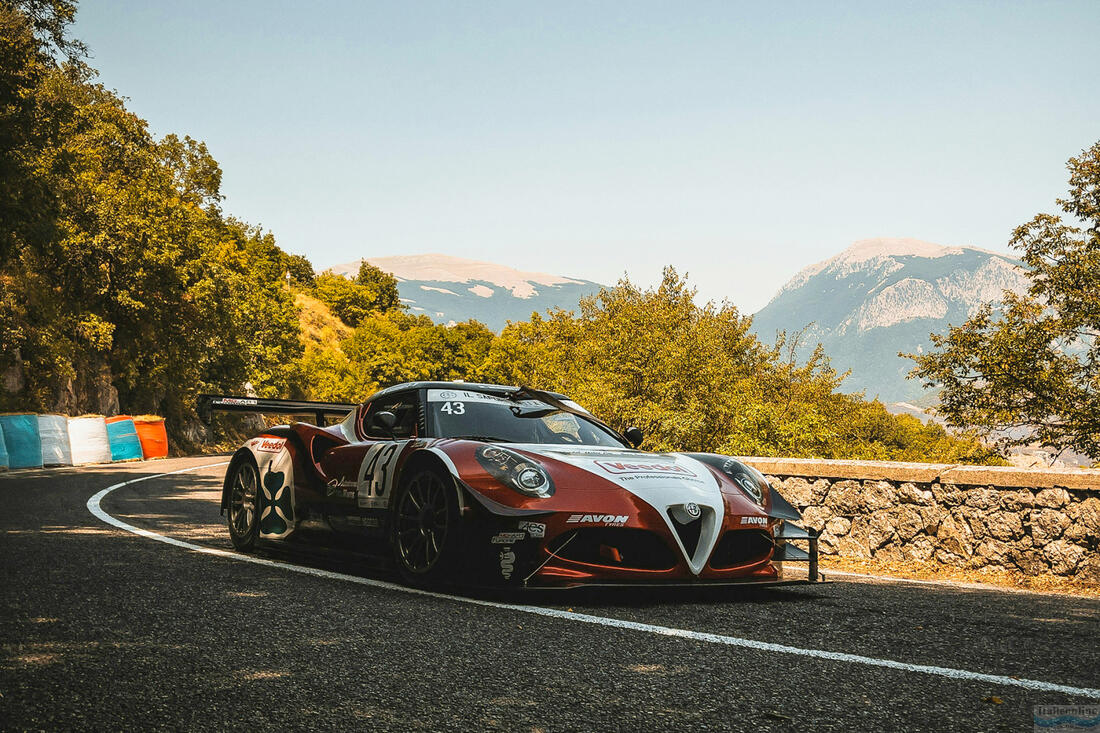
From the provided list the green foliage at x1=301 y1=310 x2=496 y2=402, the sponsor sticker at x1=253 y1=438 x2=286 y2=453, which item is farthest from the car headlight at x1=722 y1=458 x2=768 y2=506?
the green foliage at x1=301 y1=310 x2=496 y2=402

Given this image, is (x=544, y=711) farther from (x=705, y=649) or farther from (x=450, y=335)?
(x=450, y=335)

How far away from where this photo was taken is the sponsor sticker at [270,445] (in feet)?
23.7

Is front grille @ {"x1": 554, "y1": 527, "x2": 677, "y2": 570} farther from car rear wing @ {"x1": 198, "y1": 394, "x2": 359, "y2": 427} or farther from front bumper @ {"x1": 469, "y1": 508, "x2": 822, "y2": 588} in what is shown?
car rear wing @ {"x1": 198, "y1": 394, "x2": 359, "y2": 427}

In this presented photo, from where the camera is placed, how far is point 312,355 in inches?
3455

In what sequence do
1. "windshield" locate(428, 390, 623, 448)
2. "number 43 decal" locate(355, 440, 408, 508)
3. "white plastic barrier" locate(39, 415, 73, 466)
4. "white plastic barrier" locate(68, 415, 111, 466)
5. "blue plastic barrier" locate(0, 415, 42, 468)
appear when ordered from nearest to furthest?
"number 43 decal" locate(355, 440, 408, 508) < "windshield" locate(428, 390, 623, 448) < "blue plastic barrier" locate(0, 415, 42, 468) < "white plastic barrier" locate(39, 415, 73, 466) < "white plastic barrier" locate(68, 415, 111, 466)

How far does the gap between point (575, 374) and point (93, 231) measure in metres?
22.9

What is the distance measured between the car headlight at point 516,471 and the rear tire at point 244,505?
2.61 meters

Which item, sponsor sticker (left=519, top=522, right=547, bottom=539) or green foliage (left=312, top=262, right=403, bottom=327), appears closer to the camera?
sponsor sticker (left=519, top=522, right=547, bottom=539)

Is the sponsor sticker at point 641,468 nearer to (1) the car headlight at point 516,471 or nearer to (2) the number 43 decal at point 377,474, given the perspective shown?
(1) the car headlight at point 516,471

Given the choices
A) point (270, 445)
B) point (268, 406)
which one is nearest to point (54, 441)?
point (268, 406)

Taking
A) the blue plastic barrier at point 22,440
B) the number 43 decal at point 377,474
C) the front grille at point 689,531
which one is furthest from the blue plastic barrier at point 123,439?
the front grille at point 689,531

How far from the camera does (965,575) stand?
26.4ft

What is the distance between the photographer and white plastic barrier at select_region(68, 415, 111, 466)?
24.2 m

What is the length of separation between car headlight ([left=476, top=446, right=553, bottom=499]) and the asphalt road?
628 mm
